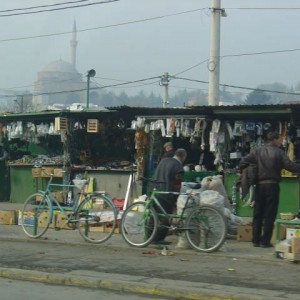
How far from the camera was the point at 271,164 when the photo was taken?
34.9 feet

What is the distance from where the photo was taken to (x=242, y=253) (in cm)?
1017

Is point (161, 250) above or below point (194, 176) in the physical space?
below

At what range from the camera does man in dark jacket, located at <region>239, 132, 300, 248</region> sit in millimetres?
10562

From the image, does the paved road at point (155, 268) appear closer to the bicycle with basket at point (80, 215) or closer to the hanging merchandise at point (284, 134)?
the bicycle with basket at point (80, 215)

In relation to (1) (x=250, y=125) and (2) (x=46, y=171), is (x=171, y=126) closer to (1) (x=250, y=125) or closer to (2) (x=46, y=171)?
(1) (x=250, y=125)

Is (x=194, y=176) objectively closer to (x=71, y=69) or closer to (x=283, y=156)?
(x=283, y=156)

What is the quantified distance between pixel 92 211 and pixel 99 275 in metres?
3.37

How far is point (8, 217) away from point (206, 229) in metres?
6.04

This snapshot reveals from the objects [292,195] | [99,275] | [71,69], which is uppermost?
[71,69]

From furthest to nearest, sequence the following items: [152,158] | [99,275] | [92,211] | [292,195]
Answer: [152,158], [292,195], [92,211], [99,275]

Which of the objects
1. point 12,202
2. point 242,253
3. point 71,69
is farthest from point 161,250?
point 71,69

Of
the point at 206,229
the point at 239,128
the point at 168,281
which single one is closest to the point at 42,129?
the point at 239,128

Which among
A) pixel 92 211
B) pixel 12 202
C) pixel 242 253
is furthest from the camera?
pixel 12 202

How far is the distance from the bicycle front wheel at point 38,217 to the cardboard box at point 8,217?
6.09 ft
